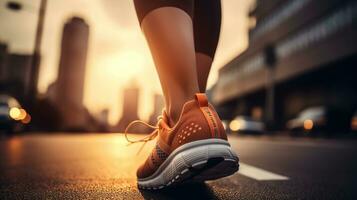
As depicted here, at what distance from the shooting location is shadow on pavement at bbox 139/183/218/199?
4.19 ft

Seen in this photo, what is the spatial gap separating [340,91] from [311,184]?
23.8 m

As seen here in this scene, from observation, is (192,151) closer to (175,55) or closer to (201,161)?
(201,161)

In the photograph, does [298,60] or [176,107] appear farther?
[298,60]

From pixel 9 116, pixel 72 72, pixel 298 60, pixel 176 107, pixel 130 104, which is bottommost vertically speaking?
pixel 130 104

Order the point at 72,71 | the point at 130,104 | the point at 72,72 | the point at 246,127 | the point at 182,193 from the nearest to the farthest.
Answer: the point at 182,193, the point at 246,127, the point at 72,71, the point at 72,72, the point at 130,104

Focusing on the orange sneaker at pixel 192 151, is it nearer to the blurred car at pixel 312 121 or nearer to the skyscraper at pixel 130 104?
the blurred car at pixel 312 121

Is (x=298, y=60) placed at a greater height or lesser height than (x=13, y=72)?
greater

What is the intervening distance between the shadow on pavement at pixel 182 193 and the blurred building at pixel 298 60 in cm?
1742

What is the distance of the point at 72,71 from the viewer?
5556 inches

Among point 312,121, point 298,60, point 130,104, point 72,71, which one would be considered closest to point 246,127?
point 312,121

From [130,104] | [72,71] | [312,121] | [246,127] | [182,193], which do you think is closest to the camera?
[182,193]

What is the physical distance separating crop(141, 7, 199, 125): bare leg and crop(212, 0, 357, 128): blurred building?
1750 centimetres

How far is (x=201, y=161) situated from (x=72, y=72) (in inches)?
5754

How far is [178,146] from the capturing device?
1279 millimetres
